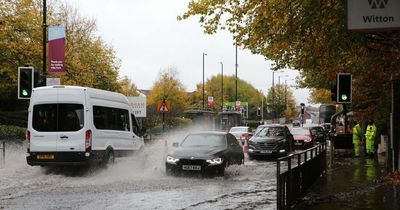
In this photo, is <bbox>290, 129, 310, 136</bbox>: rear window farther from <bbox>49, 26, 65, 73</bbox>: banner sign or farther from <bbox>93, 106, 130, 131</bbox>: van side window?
<bbox>49, 26, 65, 73</bbox>: banner sign

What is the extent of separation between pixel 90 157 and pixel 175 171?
2456 mm

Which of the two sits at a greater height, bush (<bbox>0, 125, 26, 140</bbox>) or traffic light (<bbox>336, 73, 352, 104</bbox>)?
traffic light (<bbox>336, 73, 352, 104</bbox>)

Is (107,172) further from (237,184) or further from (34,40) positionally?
(34,40)

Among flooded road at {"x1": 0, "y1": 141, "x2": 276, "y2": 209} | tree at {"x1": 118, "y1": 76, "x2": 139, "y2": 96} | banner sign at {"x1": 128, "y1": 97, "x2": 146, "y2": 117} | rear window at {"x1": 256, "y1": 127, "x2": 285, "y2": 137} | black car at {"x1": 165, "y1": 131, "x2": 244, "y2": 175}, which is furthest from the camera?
tree at {"x1": 118, "y1": 76, "x2": 139, "y2": 96}

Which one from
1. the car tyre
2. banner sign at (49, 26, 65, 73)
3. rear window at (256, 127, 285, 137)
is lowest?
the car tyre

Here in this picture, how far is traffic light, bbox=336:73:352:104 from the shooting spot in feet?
59.1

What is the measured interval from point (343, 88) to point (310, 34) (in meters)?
6.79

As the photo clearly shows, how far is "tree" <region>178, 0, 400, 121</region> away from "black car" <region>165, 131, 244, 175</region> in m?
3.31

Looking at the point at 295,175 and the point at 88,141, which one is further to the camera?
the point at 88,141

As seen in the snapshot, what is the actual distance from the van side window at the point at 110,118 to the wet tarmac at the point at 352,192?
6.62 metres

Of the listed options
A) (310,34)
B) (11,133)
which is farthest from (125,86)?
(310,34)

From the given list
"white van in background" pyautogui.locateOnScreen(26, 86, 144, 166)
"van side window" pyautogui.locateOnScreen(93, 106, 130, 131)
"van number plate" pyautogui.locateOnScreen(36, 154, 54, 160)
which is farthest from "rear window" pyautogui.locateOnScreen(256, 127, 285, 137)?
"van number plate" pyautogui.locateOnScreen(36, 154, 54, 160)

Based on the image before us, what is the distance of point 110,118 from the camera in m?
17.2

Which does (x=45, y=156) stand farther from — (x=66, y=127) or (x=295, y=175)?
(x=295, y=175)
